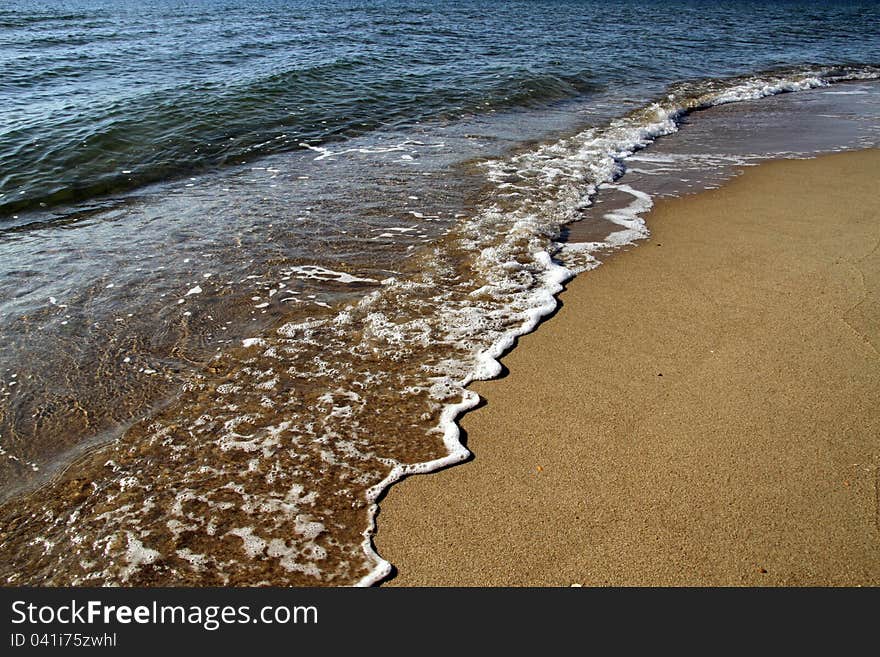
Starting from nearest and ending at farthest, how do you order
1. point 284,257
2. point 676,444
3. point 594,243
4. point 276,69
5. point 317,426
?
point 676,444 < point 317,426 < point 284,257 < point 594,243 < point 276,69

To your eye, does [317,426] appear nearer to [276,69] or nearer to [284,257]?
[284,257]

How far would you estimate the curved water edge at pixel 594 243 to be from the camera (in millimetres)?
3191

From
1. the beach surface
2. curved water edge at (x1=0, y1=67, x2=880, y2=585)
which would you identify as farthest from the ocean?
the beach surface

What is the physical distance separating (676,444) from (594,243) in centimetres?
306

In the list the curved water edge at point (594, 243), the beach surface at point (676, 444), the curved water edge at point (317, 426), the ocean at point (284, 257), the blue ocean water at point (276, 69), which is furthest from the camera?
the blue ocean water at point (276, 69)

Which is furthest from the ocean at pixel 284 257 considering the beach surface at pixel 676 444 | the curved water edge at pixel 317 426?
the beach surface at pixel 676 444

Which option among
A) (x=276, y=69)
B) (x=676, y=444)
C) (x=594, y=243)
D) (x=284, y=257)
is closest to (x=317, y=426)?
(x=676, y=444)

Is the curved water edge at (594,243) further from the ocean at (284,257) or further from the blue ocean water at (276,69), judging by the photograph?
the blue ocean water at (276,69)

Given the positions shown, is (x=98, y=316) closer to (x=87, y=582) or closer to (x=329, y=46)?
(x=87, y=582)

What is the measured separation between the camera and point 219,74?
13.5 meters

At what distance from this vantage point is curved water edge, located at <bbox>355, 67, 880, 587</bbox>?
3191 mm

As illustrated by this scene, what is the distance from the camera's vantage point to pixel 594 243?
5.96 metres

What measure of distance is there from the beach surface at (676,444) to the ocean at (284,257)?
11.9 inches

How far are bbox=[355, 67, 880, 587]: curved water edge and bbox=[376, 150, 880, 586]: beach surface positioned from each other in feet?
→ 0.26
